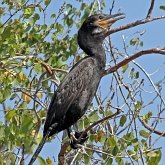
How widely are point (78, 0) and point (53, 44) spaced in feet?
1.64

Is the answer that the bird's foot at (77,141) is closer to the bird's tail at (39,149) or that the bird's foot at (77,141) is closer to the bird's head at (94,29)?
the bird's tail at (39,149)

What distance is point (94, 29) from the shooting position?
6.35 meters

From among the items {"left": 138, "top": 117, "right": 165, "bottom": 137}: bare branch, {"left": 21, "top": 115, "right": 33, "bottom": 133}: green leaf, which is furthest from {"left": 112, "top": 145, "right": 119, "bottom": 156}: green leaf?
{"left": 21, "top": 115, "right": 33, "bottom": 133}: green leaf

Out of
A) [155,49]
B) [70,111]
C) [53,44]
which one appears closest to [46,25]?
[53,44]

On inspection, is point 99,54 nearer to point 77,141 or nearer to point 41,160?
point 77,141

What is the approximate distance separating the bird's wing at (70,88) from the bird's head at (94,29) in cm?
27

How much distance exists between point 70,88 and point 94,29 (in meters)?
0.63

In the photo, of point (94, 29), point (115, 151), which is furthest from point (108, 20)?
point (115, 151)

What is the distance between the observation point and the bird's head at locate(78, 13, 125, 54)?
6.28m

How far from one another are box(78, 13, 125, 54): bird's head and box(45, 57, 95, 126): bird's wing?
10.5 inches

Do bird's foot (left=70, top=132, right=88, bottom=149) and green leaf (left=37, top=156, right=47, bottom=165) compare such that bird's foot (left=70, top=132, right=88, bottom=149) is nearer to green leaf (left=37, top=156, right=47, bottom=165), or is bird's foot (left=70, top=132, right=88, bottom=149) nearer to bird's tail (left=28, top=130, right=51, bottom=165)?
bird's tail (left=28, top=130, right=51, bottom=165)

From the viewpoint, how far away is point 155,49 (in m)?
5.44

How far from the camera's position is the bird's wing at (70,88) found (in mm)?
5844

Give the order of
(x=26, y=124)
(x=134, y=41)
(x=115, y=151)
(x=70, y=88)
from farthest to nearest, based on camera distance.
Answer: (x=134, y=41), (x=70, y=88), (x=26, y=124), (x=115, y=151)
